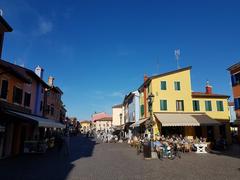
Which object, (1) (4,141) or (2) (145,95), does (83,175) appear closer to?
(1) (4,141)

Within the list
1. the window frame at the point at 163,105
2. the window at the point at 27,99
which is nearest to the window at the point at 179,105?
the window frame at the point at 163,105

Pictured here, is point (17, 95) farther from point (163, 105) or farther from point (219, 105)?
point (219, 105)

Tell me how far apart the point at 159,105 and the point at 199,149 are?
9.42 metres

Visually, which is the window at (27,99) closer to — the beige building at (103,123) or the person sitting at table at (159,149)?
the person sitting at table at (159,149)

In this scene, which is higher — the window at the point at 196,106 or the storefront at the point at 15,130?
the window at the point at 196,106

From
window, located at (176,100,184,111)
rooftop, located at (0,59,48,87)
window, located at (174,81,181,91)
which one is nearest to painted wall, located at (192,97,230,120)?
window, located at (176,100,184,111)

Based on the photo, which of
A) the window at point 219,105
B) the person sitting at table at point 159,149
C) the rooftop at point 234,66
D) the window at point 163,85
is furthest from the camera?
the window at point 219,105

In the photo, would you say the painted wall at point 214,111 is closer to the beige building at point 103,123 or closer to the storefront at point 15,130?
the storefront at point 15,130

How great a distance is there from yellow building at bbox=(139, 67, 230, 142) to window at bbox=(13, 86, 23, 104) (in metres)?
15.8

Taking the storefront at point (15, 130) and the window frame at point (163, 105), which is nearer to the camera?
the storefront at point (15, 130)

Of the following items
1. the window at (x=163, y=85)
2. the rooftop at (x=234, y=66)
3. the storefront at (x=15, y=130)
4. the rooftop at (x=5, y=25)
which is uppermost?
the rooftop at (x=5, y=25)

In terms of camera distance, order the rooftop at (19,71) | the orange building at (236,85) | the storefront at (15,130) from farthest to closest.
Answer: the orange building at (236,85) < the rooftop at (19,71) < the storefront at (15,130)

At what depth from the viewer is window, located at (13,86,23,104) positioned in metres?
18.5

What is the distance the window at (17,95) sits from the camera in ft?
60.5
